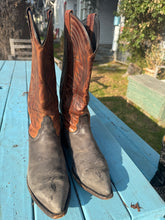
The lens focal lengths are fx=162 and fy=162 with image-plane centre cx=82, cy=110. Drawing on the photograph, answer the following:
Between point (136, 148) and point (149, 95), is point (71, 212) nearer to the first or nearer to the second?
point (136, 148)

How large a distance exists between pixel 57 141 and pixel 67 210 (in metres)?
0.37

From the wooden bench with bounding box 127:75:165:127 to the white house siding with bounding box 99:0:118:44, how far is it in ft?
27.0

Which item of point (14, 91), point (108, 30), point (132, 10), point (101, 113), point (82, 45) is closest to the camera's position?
point (82, 45)

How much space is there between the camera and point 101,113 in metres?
2.27

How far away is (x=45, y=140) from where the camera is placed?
38.0 inches

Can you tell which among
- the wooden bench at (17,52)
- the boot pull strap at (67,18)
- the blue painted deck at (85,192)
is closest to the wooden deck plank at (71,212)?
the blue painted deck at (85,192)

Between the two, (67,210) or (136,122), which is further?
(136,122)

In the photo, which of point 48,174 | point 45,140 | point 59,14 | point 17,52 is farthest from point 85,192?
point 59,14

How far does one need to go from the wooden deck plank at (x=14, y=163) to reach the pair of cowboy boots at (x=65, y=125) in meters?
0.08

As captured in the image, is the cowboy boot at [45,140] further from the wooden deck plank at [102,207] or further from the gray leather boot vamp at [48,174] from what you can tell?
the wooden deck plank at [102,207]

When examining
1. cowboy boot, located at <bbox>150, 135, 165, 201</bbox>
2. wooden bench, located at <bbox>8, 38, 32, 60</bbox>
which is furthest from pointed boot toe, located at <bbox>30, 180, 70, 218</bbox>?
wooden bench, located at <bbox>8, 38, 32, 60</bbox>

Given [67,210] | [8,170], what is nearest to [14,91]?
[8,170]

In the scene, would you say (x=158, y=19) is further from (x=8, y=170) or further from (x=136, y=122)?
(x=8, y=170)

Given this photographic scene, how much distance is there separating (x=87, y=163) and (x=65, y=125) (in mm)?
363
